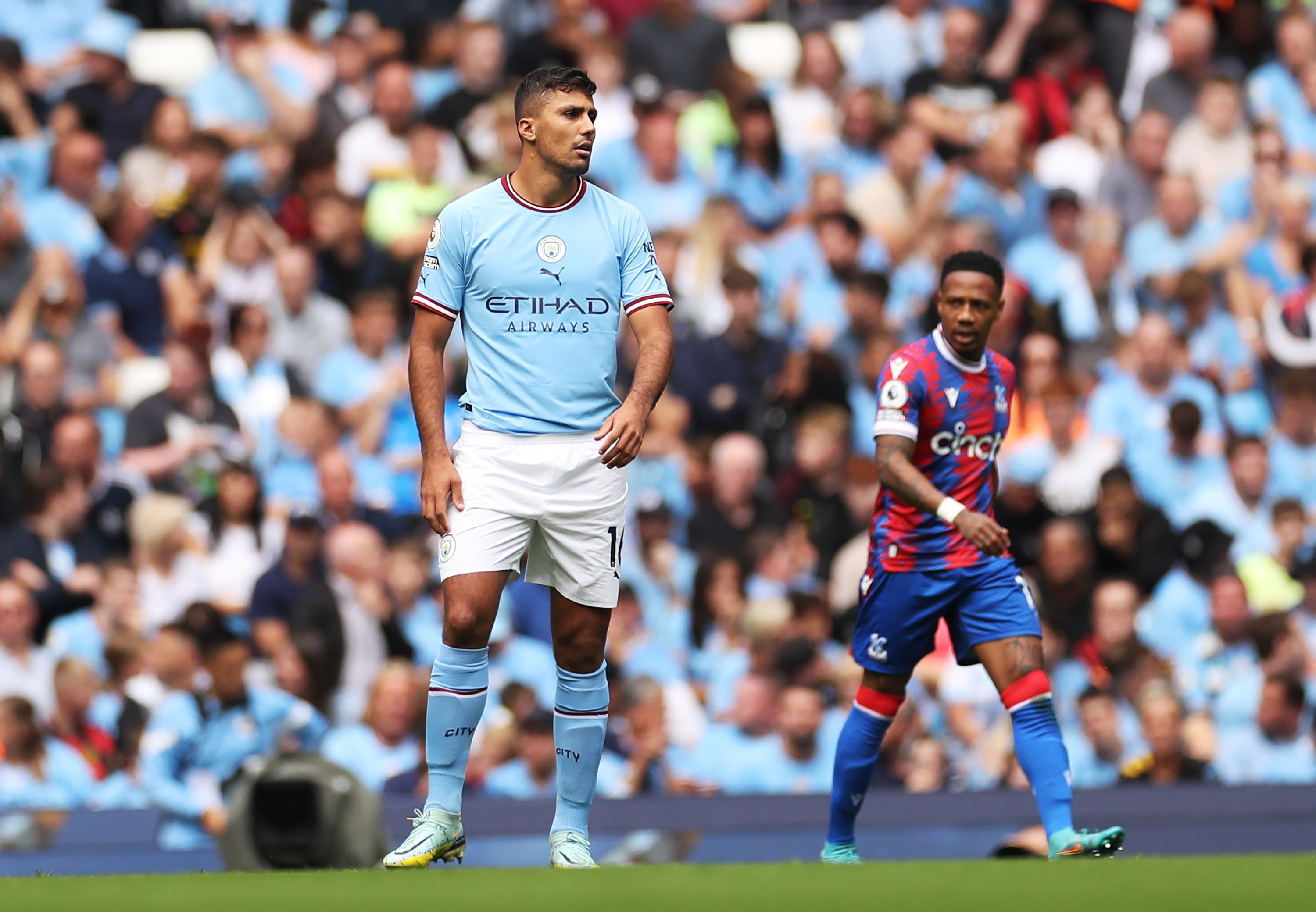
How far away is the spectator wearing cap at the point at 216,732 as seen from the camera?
9664 millimetres

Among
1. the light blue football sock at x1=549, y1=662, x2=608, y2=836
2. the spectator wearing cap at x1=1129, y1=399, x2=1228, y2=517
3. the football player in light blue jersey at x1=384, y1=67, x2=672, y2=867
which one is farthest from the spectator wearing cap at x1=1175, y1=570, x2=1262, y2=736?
the football player in light blue jersey at x1=384, y1=67, x2=672, y2=867

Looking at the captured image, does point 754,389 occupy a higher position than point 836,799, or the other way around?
point 754,389

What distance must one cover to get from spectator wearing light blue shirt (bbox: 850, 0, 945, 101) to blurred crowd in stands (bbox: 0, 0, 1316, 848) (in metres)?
0.03

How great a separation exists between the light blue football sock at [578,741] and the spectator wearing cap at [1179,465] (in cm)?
599

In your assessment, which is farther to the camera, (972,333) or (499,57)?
(499,57)

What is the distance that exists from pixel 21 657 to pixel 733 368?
4.67 metres

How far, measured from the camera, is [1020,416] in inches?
463

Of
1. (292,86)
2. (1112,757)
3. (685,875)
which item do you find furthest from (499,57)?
(685,875)

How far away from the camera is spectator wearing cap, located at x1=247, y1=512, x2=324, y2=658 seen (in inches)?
433

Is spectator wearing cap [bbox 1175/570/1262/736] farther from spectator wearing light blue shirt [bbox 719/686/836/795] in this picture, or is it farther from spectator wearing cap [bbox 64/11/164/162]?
spectator wearing cap [bbox 64/11/164/162]

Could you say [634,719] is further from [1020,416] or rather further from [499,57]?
[499,57]

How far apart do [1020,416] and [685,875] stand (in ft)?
22.7

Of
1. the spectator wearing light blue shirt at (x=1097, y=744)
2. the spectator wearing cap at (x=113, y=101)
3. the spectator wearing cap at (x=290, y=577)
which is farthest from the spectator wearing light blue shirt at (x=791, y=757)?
the spectator wearing cap at (x=113, y=101)

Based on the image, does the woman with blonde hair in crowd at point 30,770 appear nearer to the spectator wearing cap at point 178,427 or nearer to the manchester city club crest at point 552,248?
the spectator wearing cap at point 178,427
